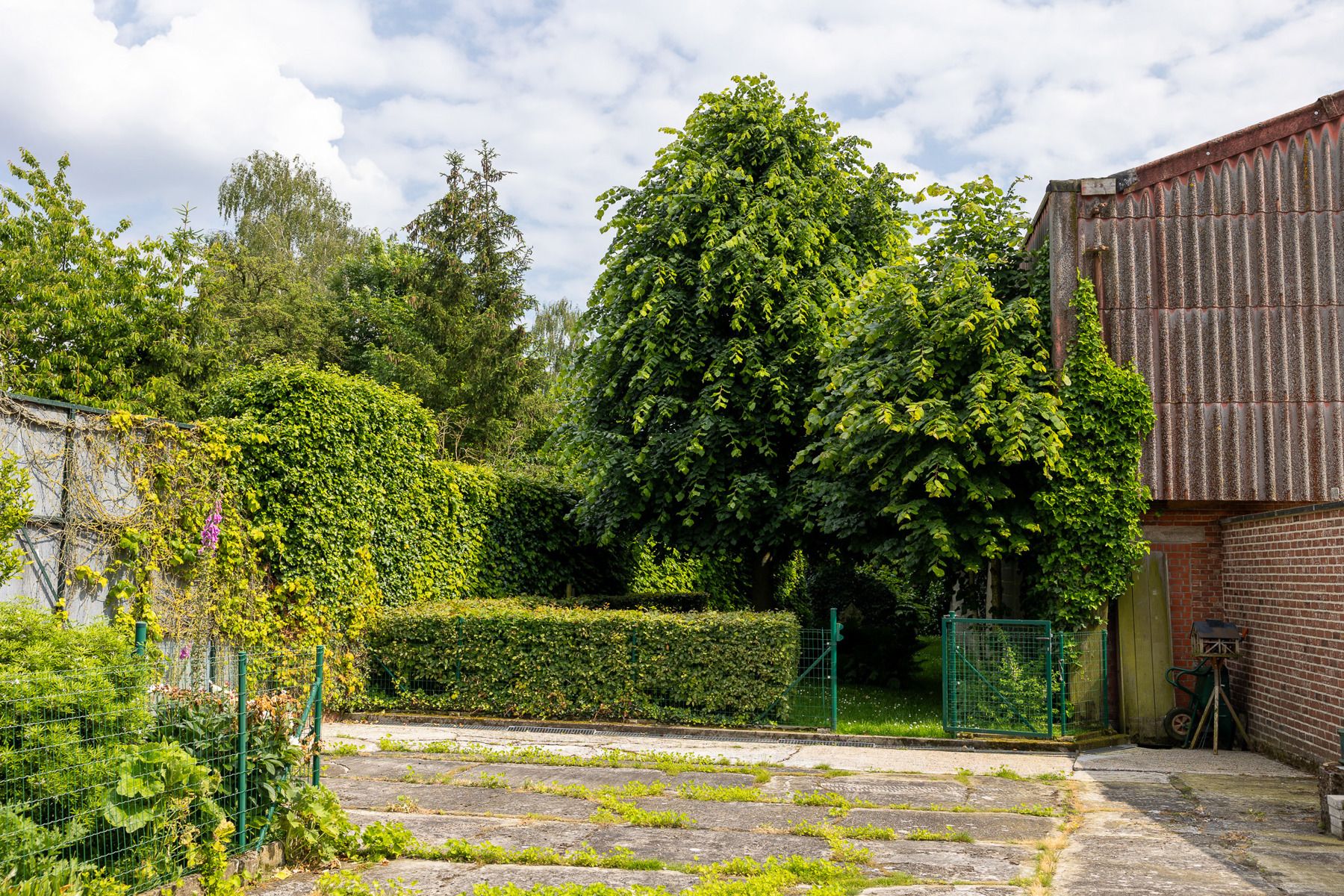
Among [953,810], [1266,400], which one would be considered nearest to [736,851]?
[953,810]

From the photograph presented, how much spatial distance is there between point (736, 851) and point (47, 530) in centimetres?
715

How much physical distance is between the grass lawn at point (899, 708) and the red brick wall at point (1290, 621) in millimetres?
3606

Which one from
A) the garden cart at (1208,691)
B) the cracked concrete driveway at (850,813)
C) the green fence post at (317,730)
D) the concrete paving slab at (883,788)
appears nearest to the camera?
the cracked concrete driveway at (850,813)

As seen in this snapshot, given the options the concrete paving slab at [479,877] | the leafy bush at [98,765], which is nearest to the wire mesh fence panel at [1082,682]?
the concrete paving slab at [479,877]

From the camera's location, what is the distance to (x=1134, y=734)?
1268 cm

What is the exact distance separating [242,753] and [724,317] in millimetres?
12108

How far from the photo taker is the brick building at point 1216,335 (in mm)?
12656

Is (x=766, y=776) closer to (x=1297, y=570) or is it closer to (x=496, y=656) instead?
(x=496, y=656)

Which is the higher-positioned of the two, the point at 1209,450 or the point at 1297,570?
the point at 1209,450

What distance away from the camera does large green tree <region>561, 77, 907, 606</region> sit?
54.0 feet

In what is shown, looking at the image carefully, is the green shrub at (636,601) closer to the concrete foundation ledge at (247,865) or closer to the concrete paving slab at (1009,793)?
the concrete paving slab at (1009,793)

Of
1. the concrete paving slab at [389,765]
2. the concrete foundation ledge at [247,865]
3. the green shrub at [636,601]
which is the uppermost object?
the green shrub at [636,601]

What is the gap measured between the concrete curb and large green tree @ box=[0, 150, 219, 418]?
13000 millimetres

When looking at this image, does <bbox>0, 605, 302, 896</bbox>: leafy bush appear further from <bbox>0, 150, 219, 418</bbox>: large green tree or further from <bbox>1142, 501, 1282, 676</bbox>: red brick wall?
<bbox>0, 150, 219, 418</bbox>: large green tree
